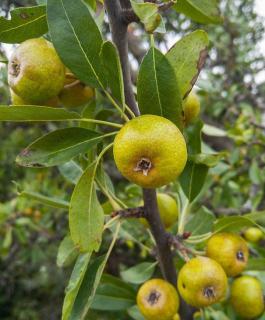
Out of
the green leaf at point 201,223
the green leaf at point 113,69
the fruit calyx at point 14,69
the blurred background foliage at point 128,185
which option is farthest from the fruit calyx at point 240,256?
the blurred background foliage at point 128,185

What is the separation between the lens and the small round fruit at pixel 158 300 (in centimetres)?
130

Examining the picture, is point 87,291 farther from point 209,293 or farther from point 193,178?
point 193,178

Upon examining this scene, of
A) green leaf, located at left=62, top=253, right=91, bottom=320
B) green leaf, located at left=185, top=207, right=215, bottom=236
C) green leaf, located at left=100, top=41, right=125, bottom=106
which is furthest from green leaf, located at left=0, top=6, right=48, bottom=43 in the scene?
green leaf, located at left=185, top=207, right=215, bottom=236

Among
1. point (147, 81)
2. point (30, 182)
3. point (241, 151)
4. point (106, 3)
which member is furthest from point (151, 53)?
point (30, 182)

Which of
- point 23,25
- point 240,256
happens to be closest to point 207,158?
point 240,256

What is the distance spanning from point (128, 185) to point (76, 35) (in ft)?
6.90

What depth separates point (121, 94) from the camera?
107 cm

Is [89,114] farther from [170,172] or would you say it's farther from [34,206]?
[34,206]

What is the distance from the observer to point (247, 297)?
158 cm

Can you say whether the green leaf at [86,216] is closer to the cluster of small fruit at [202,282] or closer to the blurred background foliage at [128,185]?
the cluster of small fruit at [202,282]

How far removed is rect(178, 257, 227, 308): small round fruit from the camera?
1199 mm

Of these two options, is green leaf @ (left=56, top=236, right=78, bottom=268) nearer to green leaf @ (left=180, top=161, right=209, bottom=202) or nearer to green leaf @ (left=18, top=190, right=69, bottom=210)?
green leaf @ (left=18, top=190, right=69, bottom=210)

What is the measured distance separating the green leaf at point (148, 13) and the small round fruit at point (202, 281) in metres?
0.69

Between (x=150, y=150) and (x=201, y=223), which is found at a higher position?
(x=150, y=150)
